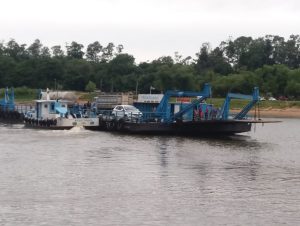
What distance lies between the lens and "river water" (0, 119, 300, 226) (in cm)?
2277

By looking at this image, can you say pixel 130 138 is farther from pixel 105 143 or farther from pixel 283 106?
pixel 283 106

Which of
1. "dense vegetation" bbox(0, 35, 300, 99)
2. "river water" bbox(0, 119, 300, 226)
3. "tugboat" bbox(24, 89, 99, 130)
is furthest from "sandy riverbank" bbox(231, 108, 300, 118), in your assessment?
"river water" bbox(0, 119, 300, 226)

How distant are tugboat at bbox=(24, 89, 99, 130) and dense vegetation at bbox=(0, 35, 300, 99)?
5523 centimetres

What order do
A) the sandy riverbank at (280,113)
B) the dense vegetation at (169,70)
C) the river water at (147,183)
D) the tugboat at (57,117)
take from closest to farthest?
the river water at (147,183) < the tugboat at (57,117) < the sandy riverbank at (280,113) < the dense vegetation at (169,70)

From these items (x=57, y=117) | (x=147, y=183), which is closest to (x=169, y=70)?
(x=57, y=117)

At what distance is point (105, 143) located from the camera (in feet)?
156

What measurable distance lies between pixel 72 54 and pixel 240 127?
137m

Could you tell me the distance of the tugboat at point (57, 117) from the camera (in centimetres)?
5900

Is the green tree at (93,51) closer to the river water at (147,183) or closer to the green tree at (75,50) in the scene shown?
the green tree at (75,50)

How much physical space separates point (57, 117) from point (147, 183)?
106 ft

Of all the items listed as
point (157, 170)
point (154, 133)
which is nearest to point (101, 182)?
point (157, 170)

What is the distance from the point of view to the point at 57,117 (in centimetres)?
6028

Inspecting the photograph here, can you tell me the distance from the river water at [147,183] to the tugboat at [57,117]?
36.8 ft

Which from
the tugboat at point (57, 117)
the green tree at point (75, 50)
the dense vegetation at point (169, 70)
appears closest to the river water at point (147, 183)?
the tugboat at point (57, 117)
